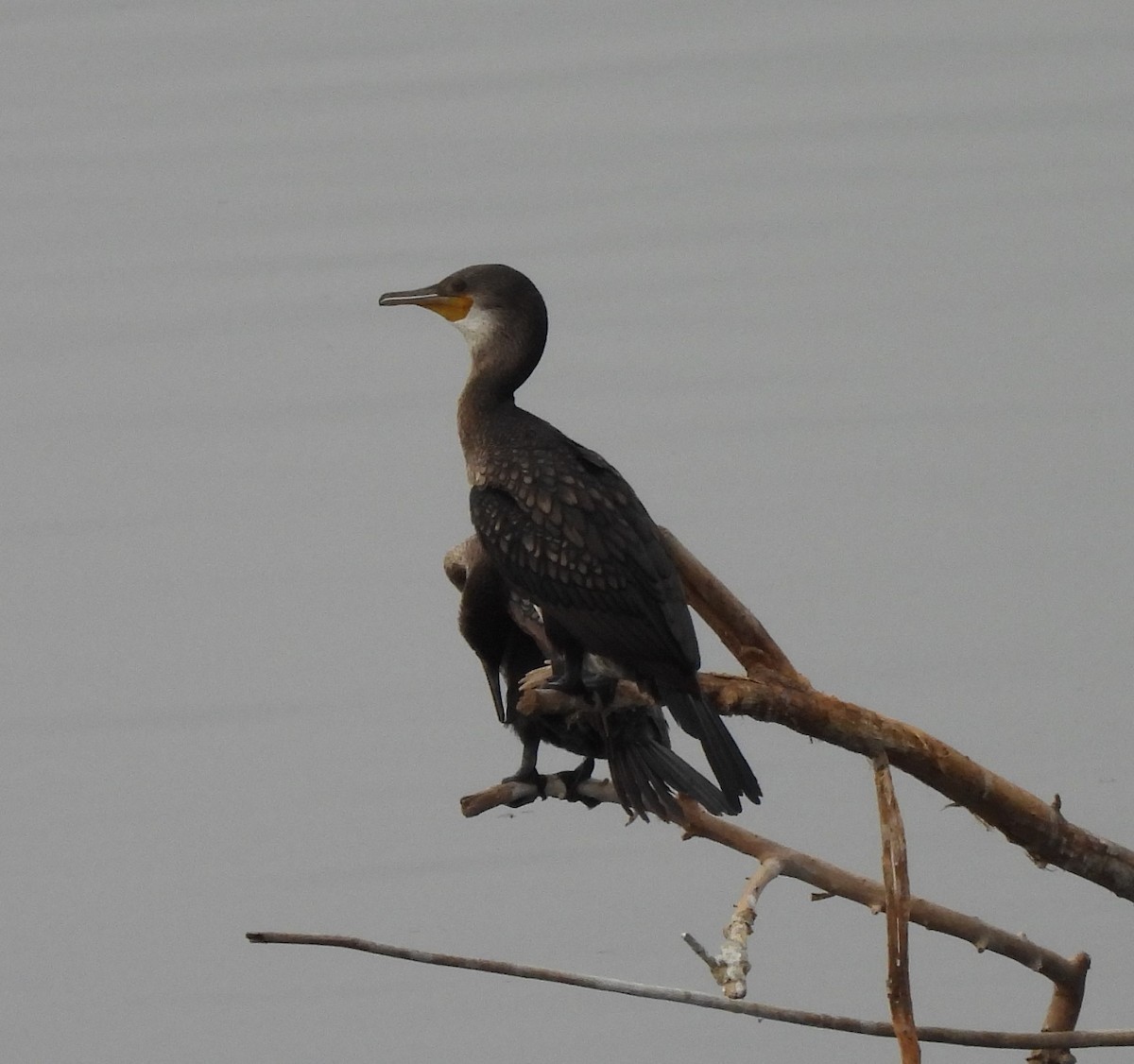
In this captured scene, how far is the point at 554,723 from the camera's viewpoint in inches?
112

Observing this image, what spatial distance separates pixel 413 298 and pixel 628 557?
0.61 meters

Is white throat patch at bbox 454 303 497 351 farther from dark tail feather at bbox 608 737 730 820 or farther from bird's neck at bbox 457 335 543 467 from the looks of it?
dark tail feather at bbox 608 737 730 820

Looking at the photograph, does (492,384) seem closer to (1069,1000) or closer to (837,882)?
(837,882)

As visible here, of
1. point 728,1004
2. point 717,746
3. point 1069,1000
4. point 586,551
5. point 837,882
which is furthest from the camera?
point 1069,1000

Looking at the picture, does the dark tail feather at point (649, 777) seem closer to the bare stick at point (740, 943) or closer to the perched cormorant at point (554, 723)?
the perched cormorant at point (554, 723)

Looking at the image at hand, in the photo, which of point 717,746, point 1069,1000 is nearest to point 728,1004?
point 717,746

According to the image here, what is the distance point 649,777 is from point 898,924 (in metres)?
0.51

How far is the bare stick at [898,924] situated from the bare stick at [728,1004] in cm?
5

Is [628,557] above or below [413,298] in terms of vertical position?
below

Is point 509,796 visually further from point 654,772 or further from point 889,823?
point 889,823

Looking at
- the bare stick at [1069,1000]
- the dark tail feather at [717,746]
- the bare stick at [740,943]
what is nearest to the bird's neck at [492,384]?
the dark tail feather at [717,746]

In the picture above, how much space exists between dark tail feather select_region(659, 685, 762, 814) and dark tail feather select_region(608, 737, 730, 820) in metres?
0.13

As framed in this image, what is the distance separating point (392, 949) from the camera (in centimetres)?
233

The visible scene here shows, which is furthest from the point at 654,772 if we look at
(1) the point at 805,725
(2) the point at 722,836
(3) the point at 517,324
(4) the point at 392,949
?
(3) the point at 517,324
